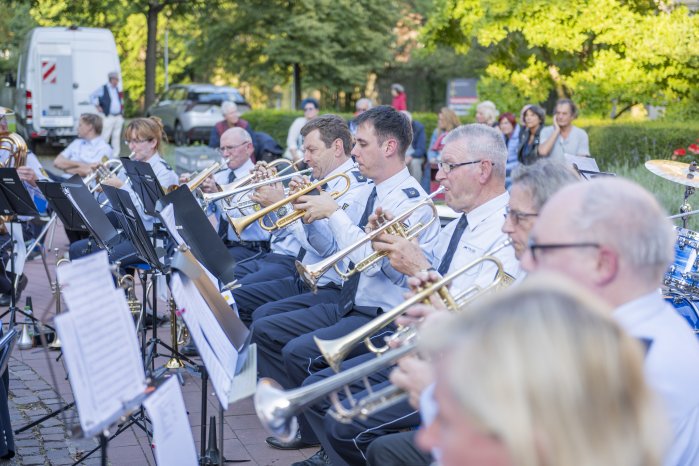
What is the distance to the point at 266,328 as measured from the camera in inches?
190

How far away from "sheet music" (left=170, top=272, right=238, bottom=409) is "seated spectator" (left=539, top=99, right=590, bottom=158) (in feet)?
22.5

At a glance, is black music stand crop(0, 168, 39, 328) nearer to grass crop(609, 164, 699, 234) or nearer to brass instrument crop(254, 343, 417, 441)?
brass instrument crop(254, 343, 417, 441)

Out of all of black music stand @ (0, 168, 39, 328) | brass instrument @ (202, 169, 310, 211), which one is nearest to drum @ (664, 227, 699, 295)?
brass instrument @ (202, 169, 310, 211)

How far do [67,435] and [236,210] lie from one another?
216 cm

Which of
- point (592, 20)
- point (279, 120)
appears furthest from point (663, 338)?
point (279, 120)

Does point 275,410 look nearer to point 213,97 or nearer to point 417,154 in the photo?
point 417,154

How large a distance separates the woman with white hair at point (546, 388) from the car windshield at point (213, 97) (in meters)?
21.7

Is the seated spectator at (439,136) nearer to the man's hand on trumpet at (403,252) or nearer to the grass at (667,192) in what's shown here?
the grass at (667,192)

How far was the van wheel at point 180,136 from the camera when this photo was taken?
22109 mm

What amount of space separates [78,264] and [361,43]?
27.4 meters

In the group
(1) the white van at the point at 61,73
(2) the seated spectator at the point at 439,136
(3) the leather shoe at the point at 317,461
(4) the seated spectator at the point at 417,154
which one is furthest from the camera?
(1) the white van at the point at 61,73

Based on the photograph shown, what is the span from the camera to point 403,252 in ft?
12.8

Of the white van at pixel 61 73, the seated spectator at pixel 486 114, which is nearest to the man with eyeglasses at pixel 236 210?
the seated spectator at pixel 486 114

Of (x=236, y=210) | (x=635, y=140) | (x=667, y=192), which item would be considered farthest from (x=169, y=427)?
(x=635, y=140)
